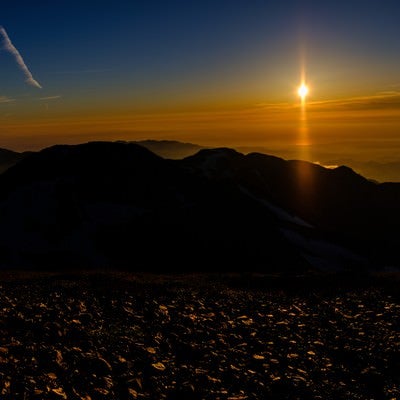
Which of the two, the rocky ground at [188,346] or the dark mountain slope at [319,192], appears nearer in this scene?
the rocky ground at [188,346]

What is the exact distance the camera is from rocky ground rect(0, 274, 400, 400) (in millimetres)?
10234

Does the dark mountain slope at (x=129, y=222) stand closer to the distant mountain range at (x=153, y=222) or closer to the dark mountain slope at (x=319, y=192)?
the distant mountain range at (x=153, y=222)

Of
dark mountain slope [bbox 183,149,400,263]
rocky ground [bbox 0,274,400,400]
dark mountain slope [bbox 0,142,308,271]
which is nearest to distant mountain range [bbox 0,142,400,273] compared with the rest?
dark mountain slope [bbox 0,142,308,271]

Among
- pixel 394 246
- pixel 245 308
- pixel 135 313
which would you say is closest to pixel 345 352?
pixel 245 308

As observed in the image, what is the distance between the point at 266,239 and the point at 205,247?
48.5 ft

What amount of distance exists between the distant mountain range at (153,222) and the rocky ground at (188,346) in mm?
19734

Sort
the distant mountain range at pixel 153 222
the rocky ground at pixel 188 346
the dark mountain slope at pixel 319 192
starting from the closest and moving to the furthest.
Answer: the rocky ground at pixel 188 346 < the distant mountain range at pixel 153 222 < the dark mountain slope at pixel 319 192

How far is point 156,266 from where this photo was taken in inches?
2724

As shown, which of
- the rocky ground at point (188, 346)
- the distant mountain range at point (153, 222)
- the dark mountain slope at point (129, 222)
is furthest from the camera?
the distant mountain range at point (153, 222)

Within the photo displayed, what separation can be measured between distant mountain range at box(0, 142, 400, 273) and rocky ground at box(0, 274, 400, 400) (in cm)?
1973

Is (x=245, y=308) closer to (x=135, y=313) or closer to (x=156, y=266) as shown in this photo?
(x=135, y=313)

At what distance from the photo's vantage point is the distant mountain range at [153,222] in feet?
242

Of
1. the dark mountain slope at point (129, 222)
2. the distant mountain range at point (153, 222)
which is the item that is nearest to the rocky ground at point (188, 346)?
the distant mountain range at point (153, 222)

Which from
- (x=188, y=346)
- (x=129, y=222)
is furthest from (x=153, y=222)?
(x=188, y=346)
